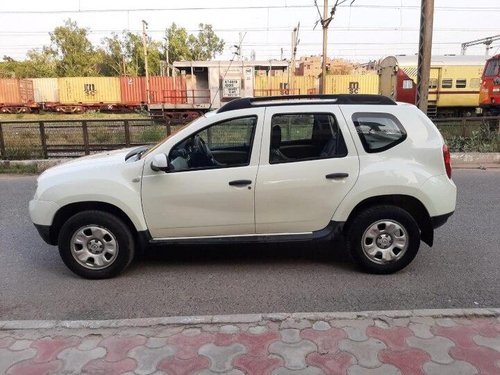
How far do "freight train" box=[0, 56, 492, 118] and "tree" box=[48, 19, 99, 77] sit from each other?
19197 millimetres

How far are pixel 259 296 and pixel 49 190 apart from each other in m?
2.17

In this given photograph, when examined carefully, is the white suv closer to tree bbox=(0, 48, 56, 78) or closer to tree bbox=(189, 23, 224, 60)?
tree bbox=(0, 48, 56, 78)

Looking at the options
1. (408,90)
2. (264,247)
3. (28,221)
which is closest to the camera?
(264,247)

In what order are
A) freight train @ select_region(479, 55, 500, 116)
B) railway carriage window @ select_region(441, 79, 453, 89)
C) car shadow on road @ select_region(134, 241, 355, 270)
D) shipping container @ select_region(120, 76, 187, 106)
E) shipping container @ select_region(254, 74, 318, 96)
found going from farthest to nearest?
shipping container @ select_region(120, 76, 187, 106) → shipping container @ select_region(254, 74, 318, 96) → railway carriage window @ select_region(441, 79, 453, 89) → freight train @ select_region(479, 55, 500, 116) → car shadow on road @ select_region(134, 241, 355, 270)

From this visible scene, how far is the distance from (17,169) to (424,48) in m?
10.2

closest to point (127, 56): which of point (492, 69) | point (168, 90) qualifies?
point (168, 90)

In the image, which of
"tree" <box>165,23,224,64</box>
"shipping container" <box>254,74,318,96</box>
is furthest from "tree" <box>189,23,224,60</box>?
"shipping container" <box>254,74,318,96</box>

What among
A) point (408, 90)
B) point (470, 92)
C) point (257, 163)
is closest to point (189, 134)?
point (257, 163)

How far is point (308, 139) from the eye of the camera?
4.31 meters

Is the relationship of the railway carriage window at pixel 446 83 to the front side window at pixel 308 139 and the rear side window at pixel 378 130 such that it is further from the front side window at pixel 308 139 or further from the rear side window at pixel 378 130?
the front side window at pixel 308 139

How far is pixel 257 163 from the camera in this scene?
159 inches

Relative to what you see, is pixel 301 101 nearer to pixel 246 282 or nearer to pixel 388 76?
pixel 246 282

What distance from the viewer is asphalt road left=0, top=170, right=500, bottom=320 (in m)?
3.60

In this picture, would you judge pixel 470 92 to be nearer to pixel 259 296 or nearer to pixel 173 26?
pixel 259 296
